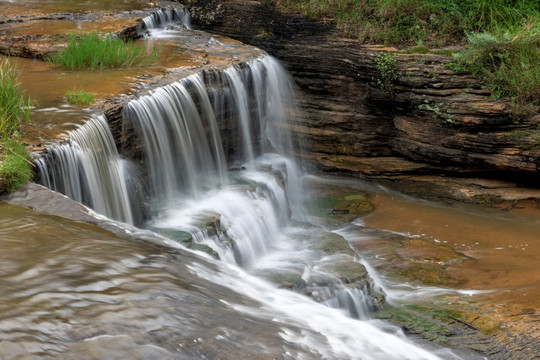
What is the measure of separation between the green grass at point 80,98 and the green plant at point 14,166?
140 cm

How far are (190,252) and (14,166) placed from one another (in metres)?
1.81

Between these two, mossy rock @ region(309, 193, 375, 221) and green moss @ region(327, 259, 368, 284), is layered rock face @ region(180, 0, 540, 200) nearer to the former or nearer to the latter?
mossy rock @ region(309, 193, 375, 221)

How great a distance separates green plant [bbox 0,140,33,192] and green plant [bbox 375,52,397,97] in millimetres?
5829

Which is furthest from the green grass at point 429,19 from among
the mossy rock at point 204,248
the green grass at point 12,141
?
the green grass at point 12,141

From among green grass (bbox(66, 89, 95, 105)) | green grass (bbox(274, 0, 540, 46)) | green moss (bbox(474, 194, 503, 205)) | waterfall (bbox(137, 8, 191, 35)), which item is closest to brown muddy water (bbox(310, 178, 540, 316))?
green moss (bbox(474, 194, 503, 205))

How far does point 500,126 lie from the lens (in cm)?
867

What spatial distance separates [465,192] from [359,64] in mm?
2638

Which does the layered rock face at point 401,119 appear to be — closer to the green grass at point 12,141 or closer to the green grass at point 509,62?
the green grass at point 509,62

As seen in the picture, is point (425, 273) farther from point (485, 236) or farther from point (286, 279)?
point (286, 279)

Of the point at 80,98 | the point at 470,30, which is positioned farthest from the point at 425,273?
the point at 470,30

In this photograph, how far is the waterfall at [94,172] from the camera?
18.1ft

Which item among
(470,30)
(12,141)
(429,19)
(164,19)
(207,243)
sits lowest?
(207,243)

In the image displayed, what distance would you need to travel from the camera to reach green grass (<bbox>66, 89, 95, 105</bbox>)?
6602mm

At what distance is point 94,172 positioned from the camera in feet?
19.4
